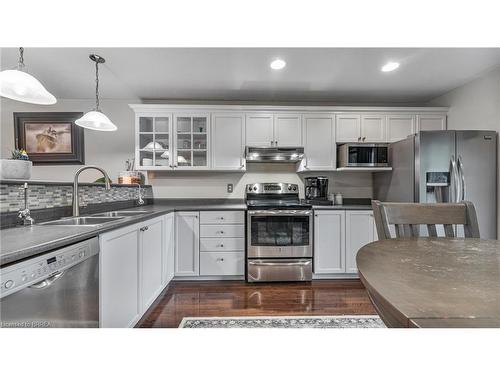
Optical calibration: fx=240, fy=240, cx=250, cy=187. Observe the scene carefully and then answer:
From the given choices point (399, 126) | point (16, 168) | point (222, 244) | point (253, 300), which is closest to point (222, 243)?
point (222, 244)

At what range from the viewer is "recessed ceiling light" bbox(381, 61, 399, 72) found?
8.18 ft

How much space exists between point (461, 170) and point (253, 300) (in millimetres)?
2469

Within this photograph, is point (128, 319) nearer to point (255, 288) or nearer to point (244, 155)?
point (255, 288)

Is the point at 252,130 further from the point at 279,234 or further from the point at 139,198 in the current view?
the point at 139,198

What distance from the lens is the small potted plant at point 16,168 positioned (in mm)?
1394

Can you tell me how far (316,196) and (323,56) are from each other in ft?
5.45

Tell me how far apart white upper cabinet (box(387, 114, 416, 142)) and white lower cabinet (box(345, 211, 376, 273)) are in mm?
1153

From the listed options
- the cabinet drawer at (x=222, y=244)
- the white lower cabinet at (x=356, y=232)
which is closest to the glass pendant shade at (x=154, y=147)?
the cabinet drawer at (x=222, y=244)

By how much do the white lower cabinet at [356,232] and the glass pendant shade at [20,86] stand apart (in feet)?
9.89

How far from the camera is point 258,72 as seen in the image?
2.69m

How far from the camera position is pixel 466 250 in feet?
2.96

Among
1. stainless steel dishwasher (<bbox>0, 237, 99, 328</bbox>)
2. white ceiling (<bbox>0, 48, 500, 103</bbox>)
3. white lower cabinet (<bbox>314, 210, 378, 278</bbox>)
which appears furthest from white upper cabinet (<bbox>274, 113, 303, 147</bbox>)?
stainless steel dishwasher (<bbox>0, 237, 99, 328</bbox>)

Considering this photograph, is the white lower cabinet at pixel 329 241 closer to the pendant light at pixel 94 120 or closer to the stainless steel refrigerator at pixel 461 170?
the stainless steel refrigerator at pixel 461 170

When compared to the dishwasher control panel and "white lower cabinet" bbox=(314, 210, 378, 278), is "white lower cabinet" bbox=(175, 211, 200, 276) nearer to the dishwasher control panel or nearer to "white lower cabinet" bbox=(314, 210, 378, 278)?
"white lower cabinet" bbox=(314, 210, 378, 278)
